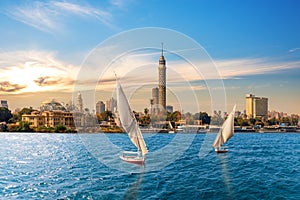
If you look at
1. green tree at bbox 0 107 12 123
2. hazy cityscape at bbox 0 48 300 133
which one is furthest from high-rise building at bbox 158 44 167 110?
green tree at bbox 0 107 12 123

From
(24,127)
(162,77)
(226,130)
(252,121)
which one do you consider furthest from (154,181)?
(252,121)

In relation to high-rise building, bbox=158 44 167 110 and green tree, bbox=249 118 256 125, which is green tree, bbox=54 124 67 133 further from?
high-rise building, bbox=158 44 167 110

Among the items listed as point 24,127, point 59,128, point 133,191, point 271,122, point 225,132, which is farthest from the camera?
point 271,122

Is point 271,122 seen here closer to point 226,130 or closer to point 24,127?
point 24,127

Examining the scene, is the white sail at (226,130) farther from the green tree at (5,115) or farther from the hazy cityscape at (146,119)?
the green tree at (5,115)

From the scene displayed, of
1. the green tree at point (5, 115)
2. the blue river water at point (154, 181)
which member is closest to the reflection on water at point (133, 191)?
the blue river water at point (154, 181)

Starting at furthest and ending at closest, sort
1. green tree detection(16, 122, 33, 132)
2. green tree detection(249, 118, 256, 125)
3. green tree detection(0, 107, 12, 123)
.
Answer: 1. green tree detection(249, 118, 256, 125)
2. green tree detection(0, 107, 12, 123)
3. green tree detection(16, 122, 33, 132)

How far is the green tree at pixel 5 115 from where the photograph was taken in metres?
108

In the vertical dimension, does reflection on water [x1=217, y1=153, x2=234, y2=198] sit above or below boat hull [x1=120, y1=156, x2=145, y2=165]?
below

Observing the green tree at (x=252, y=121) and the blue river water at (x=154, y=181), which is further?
the green tree at (x=252, y=121)

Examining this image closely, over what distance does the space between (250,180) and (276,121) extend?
124549 mm

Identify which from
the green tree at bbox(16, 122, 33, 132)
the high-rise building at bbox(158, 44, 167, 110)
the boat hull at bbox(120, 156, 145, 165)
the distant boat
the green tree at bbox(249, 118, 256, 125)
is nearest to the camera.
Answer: the high-rise building at bbox(158, 44, 167, 110)

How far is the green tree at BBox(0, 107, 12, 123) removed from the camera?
354ft

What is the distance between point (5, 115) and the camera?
4304 inches
